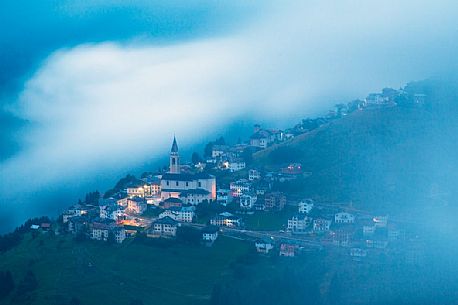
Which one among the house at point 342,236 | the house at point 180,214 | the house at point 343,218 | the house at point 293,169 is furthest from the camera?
the house at point 293,169

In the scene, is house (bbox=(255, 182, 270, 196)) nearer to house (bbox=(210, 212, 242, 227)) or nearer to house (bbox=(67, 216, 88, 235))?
house (bbox=(210, 212, 242, 227))

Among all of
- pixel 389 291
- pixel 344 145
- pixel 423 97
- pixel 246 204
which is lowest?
pixel 389 291

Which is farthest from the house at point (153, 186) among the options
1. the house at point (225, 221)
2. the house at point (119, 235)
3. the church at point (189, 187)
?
the house at point (119, 235)

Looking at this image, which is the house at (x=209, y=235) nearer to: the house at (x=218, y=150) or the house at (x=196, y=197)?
the house at (x=196, y=197)

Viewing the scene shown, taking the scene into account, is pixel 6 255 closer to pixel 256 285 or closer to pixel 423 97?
pixel 256 285

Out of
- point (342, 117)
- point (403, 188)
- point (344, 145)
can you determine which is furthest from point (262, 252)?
point (342, 117)

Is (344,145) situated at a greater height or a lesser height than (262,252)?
greater

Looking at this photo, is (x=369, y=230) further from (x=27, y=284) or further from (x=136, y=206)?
(x=27, y=284)
